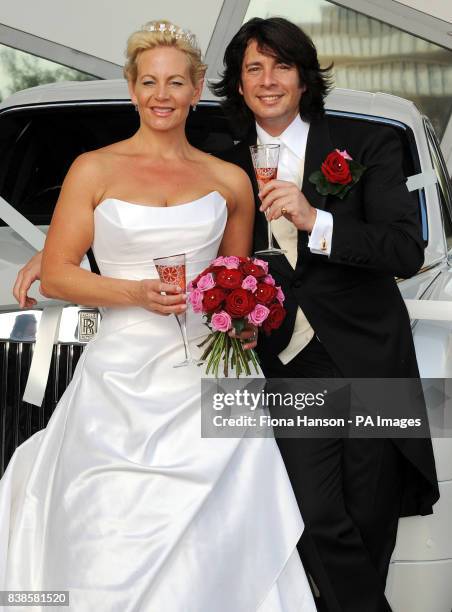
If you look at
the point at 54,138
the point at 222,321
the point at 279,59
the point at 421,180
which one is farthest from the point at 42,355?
the point at 421,180

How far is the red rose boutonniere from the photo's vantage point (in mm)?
2902

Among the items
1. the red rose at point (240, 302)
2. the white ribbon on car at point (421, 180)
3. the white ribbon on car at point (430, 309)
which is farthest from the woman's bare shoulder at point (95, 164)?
the white ribbon on car at point (421, 180)

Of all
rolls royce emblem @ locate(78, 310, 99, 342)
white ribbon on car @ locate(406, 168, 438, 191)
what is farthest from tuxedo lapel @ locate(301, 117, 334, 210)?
white ribbon on car @ locate(406, 168, 438, 191)

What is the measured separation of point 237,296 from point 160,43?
33.7 inches

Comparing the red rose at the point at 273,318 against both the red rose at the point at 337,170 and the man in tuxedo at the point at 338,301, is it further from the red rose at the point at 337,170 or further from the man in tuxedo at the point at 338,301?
the red rose at the point at 337,170

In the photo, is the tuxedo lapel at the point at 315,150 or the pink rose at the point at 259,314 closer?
the pink rose at the point at 259,314

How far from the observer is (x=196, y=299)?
2.71m

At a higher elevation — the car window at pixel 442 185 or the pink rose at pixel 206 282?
the car window at pixel 442 185

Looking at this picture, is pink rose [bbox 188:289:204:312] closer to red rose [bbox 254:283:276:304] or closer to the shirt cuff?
red rose [bbox 254:283:276:304]

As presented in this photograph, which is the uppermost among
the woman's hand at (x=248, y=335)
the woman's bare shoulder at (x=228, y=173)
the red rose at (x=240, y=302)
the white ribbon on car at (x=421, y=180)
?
Result: the white ribbon on car at (x=421, y=180)

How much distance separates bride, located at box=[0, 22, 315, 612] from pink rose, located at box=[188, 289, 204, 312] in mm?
87

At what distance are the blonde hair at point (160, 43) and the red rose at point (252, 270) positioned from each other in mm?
661

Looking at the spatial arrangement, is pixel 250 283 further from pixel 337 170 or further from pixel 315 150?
pixel 315 150

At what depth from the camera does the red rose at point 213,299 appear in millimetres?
2678
